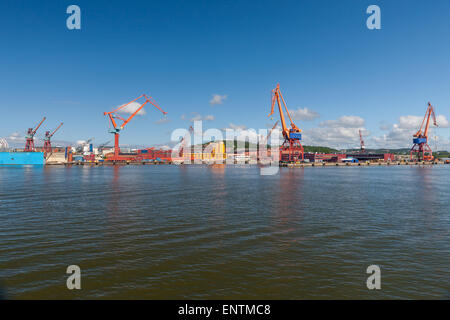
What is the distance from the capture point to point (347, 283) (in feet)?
26.1

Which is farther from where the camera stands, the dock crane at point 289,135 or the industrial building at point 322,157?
the industrial building at point 322,157

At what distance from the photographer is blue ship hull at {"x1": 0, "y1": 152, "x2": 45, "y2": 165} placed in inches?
4523

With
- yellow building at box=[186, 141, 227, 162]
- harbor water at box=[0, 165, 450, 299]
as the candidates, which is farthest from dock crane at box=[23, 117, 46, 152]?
harbor water at box=[0, 165, 450, 299]

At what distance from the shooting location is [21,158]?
116 metres

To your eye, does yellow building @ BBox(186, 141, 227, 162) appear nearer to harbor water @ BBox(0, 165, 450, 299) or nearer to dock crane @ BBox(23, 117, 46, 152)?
dock crane @ BBox(23, 117, 46, 152)

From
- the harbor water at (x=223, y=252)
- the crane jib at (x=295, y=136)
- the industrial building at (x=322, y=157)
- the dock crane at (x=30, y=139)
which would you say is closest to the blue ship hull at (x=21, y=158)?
the dock crane at (x=30, y=139)

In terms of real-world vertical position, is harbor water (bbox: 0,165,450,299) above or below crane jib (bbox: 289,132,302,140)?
below

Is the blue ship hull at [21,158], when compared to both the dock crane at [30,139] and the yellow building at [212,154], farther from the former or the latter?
the yellow building at [212,154]

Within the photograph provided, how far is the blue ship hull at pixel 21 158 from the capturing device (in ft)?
377

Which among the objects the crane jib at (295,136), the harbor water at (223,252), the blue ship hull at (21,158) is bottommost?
the harbor water at (223,252)

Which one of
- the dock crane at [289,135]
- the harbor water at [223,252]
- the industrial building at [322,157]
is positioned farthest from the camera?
the industrial building at [322,157]
